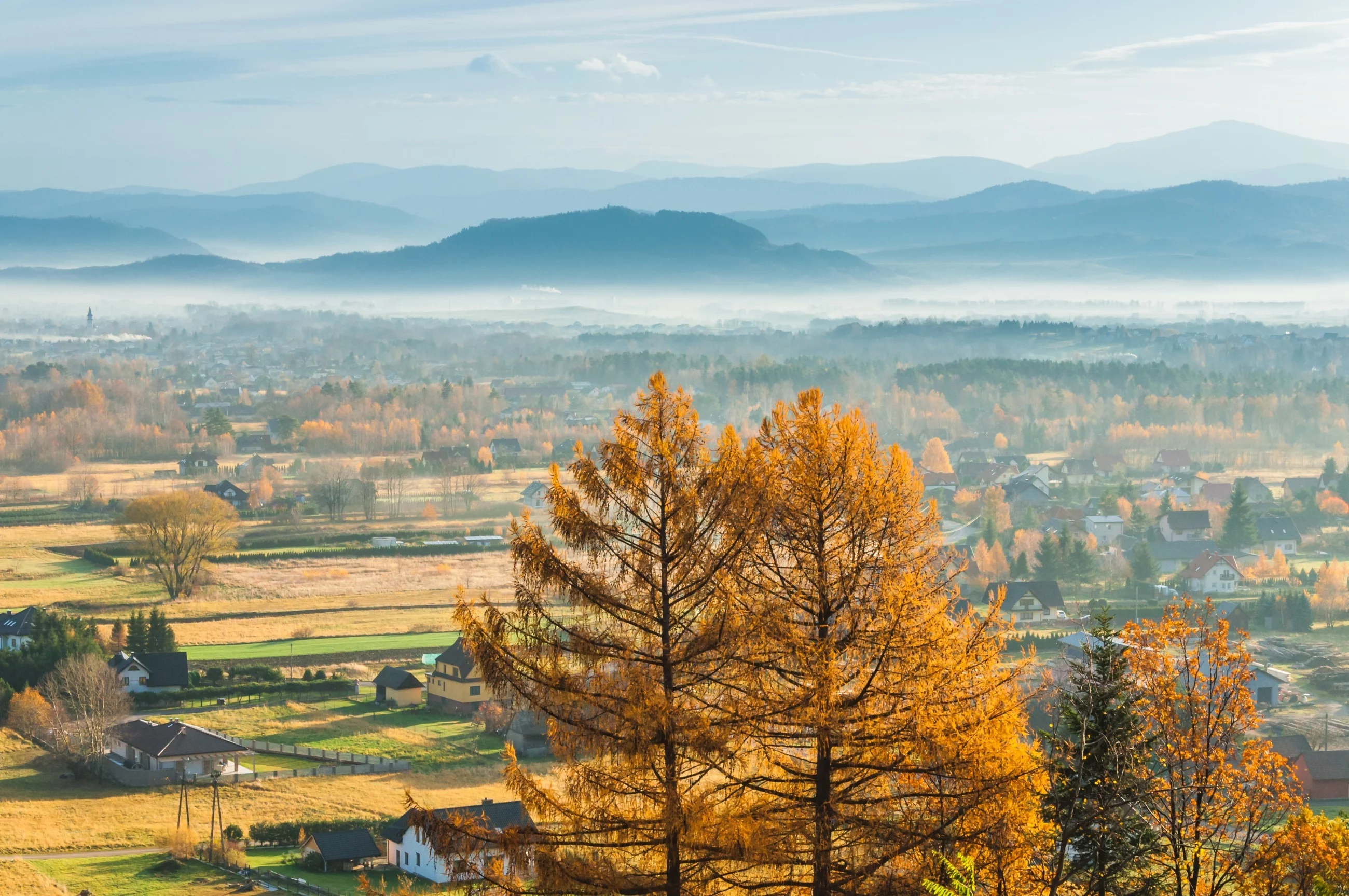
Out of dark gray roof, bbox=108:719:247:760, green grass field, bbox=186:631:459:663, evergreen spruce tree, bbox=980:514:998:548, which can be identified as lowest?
green grass field, bbox=186:631:459:663

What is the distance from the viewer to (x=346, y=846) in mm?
24000

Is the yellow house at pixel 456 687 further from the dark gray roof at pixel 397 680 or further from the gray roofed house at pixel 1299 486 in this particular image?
the gray roofed house at pixel 1299 486

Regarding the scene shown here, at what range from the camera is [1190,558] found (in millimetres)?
58188

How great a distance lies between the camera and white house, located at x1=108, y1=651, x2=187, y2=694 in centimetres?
3628

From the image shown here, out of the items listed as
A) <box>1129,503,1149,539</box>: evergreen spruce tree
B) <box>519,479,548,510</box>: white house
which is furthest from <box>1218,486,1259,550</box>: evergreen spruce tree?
<box>519,479,548,510</box>: white house

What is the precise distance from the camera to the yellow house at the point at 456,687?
3562 centimetres

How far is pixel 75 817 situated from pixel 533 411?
300 feet

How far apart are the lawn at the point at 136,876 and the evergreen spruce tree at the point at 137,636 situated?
51.6ft

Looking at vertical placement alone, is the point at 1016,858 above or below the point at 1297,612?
above

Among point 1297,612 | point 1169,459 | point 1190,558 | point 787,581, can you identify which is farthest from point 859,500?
point 1169,459

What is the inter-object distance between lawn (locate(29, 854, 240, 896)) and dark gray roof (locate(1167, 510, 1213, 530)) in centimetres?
4899

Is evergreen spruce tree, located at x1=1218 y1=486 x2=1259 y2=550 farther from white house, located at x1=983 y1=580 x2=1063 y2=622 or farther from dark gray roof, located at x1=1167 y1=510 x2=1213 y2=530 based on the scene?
white house, located at x1=983 y1=580 x2=1063 y2=622

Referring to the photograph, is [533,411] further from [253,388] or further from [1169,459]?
[1169,459]

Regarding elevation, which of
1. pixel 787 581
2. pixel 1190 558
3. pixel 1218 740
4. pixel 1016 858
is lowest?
pixel 1190 558
